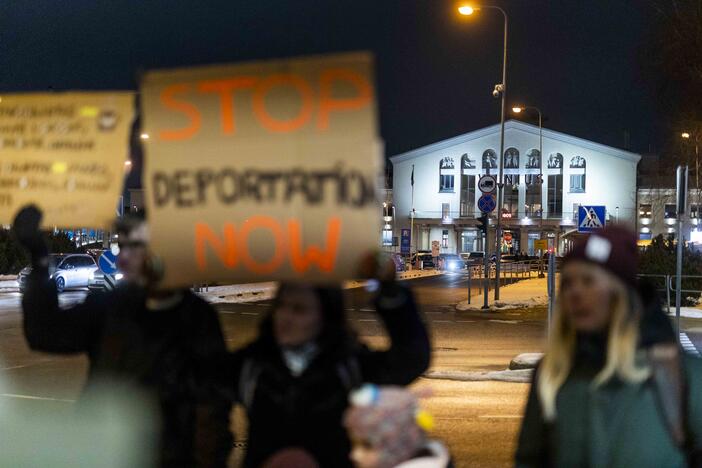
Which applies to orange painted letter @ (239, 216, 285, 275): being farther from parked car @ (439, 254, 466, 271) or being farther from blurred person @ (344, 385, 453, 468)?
parked car @ (439, 254, 466, 271)

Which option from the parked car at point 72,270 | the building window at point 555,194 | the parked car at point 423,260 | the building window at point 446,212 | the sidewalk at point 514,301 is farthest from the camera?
the building window at point 446,212

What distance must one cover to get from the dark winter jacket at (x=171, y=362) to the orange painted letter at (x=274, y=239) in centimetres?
40

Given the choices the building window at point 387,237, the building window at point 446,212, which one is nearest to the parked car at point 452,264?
the building window at point 387,237

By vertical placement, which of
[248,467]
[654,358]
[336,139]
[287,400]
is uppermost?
[336,139]

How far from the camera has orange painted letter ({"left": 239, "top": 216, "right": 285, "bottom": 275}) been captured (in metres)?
3.24

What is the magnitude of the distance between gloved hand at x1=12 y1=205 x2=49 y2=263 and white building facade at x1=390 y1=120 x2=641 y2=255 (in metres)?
83.2

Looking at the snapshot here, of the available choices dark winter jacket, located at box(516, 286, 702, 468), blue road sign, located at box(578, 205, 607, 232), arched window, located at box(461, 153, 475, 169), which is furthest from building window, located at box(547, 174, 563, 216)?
dark winter jacket, located at box(516, 286, 702, 468)

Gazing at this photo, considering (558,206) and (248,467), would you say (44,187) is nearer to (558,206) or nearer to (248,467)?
(248,467)

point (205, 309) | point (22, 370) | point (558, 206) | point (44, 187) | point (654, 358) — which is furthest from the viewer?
point (558, 206)

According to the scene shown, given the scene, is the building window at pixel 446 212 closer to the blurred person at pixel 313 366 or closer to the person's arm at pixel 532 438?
the blurred person at pixel 313 366

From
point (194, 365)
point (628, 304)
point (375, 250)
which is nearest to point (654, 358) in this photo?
point (628, 304)

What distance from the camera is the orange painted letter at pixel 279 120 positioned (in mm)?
3205

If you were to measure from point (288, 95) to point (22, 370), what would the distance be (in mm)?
11703

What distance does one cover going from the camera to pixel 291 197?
324cm
